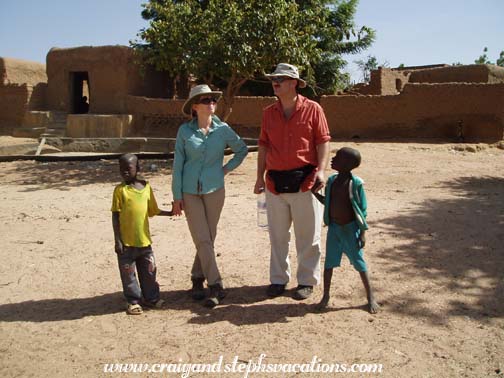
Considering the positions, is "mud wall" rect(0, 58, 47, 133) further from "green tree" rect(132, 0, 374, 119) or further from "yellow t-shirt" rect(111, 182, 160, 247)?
"yellow t-shirt" rect(111, 182, 160, 247)

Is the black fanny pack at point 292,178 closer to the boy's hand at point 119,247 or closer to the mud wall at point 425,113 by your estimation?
the boy's hand at point 119,247

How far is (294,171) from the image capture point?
3.55 m

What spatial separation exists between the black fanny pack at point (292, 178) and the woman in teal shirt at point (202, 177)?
1.42ft

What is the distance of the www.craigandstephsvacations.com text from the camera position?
272 cm

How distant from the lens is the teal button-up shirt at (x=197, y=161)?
3.57 m

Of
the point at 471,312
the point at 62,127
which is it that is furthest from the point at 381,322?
the point at 62,127

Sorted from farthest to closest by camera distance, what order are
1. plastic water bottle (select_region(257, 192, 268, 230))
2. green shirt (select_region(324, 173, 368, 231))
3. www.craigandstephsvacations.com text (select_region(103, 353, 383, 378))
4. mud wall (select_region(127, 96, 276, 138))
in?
mud wall (select_region(127, 96, 276, 138))
plastic water bottle (select_region(257, 192, 268, 230))
green shirt (select_region(324, 173, 368, 231))
www.craigandstephsvacations.com text (select_region(103, 353, 383, 378))

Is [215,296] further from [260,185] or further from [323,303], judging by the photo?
[260,185]

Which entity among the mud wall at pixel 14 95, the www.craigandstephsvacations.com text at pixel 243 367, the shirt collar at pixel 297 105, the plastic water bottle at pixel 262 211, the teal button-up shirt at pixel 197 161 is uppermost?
the mud wall at pixel 14 95

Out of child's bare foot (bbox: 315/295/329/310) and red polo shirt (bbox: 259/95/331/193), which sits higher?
red polo shirt (bbox: 259/95/331/193)

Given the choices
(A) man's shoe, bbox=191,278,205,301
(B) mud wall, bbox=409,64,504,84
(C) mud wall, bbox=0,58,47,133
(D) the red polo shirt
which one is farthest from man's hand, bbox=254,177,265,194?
(C) mud wall, bbox=0,58,47,133

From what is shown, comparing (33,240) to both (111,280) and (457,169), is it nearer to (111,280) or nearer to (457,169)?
(111,280)

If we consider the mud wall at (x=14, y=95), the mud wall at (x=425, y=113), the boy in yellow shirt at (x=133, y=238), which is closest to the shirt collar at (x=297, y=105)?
the boy in yellow shirt at (x=133, y=238)

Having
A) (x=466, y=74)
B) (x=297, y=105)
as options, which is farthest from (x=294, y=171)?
(x=466, y=74)
